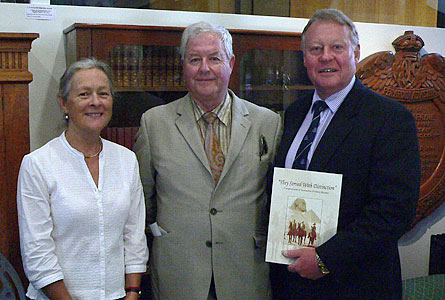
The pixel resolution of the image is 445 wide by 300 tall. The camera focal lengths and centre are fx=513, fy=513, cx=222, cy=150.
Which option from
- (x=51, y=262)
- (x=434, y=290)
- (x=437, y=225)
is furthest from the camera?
(x=437, y=225)

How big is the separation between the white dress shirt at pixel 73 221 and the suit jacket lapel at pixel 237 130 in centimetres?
42

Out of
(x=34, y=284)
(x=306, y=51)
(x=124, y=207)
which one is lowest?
(x=34, y=284)

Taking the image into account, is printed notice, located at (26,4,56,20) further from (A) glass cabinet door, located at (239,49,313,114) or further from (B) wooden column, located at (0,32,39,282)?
(A) glass cabinet door, located at (239,49,313,114)

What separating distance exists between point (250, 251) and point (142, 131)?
70 centimetres

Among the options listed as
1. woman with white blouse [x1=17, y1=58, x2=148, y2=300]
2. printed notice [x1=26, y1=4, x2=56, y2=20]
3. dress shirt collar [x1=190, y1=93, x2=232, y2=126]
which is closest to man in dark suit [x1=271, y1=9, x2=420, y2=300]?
dress shirt collar [x1=190, y1=93, x2=232, y2=126]

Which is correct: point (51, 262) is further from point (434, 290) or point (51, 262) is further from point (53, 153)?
point (434, 290)

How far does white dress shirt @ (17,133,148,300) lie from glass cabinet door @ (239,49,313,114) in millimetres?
1372

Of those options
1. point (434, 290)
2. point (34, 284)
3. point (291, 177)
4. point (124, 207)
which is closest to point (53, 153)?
point (124, 207)

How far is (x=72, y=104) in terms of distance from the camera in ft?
6.33

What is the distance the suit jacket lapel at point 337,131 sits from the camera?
1.93 meters

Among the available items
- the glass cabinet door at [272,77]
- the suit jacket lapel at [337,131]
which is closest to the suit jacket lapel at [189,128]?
the suit jacket lapel at [337,131]

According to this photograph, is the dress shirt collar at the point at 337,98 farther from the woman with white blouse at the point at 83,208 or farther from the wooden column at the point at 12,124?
the wooden column at the point at 12,124

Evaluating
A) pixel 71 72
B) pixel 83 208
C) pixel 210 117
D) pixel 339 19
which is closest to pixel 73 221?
pixel 83 208

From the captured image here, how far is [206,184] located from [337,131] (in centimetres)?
58
